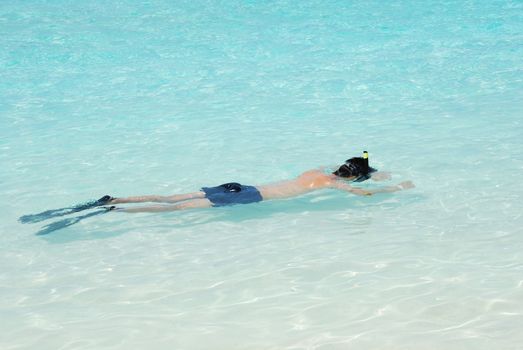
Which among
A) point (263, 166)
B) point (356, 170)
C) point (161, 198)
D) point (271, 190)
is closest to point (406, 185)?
point (356, 170)

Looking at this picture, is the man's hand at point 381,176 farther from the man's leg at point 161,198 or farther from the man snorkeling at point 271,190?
the man's leg at point 161,198

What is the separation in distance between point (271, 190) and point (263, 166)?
47.1 inches

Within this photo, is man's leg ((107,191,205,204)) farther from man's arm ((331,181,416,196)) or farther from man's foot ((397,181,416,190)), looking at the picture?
man's foot ((397,181,416,190))

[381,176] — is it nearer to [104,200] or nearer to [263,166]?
[263,166]

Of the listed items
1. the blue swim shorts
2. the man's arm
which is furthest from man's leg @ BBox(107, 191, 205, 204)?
the man's arm

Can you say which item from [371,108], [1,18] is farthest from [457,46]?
[1,18]

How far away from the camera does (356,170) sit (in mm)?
7891

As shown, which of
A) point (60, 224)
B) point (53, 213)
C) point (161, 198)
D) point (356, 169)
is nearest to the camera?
point (60, 224)

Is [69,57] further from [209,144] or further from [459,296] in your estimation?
[459,296]

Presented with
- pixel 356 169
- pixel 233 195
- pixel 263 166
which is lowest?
pixel 233 195

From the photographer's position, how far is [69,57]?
1416 centimetres

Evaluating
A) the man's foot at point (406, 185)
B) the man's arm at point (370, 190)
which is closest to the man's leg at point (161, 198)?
the man's arm at point (370, 190)

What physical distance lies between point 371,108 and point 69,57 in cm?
570

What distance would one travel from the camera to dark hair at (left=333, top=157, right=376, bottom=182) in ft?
25.9
